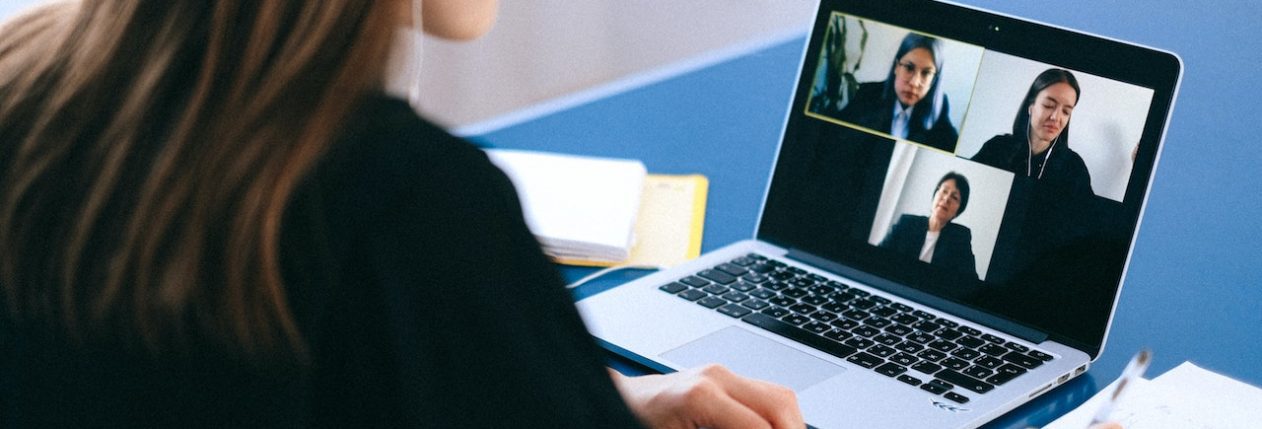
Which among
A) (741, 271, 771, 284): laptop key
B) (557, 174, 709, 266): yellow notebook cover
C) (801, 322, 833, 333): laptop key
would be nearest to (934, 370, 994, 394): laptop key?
(801, 322, 833, 333): laptop key

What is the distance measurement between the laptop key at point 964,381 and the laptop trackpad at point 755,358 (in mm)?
75

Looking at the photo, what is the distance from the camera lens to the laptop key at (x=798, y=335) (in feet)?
3.11

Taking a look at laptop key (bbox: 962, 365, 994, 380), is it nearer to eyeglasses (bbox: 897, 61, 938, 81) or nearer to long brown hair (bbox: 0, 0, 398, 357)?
eyeglasses (bbox: 897, 61, 938, 81)

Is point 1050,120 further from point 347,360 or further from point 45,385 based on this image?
point 45,385

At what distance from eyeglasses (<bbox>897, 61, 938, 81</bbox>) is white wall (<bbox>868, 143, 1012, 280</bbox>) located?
0.06 meters

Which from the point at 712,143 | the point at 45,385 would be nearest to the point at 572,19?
the point at 712,143

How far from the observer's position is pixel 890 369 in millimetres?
915

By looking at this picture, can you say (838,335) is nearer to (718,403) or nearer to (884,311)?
(884,311)

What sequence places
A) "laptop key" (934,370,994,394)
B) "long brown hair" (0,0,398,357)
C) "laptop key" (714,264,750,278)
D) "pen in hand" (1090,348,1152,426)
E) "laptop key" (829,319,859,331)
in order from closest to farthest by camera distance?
"long brown hair" (0,0,398,357), "pen in hand" (1090,348,1152,426), "laptop key" (934,370,994,394), "laptop key" (829,319,859,331), "laptop key" (714,264,750,278)

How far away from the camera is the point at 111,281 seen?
Result: 0.57 metres

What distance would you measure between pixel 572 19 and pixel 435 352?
237cm

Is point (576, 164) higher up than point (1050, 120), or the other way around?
point (1050, 120)

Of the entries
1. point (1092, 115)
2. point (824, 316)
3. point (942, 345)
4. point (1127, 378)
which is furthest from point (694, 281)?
point (1127, 378)

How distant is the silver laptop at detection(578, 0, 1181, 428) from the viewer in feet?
3.05
